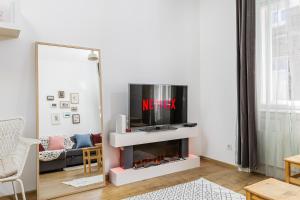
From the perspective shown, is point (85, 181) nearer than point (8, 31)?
No

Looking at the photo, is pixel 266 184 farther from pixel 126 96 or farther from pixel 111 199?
pixel 126 96

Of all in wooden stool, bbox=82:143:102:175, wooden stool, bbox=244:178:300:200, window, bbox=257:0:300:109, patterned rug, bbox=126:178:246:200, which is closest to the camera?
wooden stool, bbox=244:178:300:200

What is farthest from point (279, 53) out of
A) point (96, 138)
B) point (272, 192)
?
point (96, 138)

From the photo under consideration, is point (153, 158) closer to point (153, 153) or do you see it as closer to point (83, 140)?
point (153, 153)

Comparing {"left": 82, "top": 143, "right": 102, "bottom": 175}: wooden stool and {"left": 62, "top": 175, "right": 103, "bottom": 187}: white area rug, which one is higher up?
{"left": 82, "top": 143, "right": 102, "bottom": 175}: wooden stool

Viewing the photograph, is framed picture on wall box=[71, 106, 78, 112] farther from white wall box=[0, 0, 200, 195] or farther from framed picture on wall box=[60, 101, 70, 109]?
white wall box=[0, 0, 200, 195]

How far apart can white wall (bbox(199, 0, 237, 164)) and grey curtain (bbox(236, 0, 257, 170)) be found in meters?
0.24

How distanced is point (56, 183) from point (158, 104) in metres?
1.61

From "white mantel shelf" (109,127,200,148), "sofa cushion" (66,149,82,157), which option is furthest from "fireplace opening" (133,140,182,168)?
"sofa cushion" (66,149,82,157)

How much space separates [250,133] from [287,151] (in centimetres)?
46

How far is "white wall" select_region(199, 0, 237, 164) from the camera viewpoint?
356 cm

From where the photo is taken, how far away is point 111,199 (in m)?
2.55

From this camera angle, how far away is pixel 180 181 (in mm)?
3059

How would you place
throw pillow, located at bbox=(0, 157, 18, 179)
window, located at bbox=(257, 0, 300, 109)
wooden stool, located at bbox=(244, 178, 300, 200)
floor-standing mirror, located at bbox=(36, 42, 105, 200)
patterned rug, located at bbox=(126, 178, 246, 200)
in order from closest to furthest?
wooden stool, located at bbox=(244, 178, 300, 200) → throw pillow, located at bbox=(0, 157, 18, 179) → patterned rug, located at bbox=(126, 178, 246, 200) → floor-standing mirror, located at bbox=(36, 42, 105, 200) → window, located at bbox=(257, 0, 300, 109)
